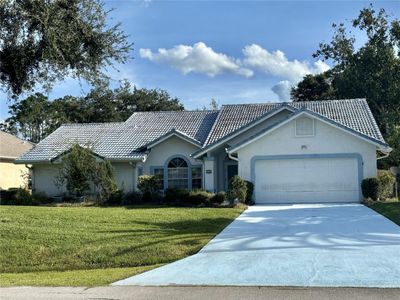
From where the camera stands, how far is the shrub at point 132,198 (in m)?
24.6

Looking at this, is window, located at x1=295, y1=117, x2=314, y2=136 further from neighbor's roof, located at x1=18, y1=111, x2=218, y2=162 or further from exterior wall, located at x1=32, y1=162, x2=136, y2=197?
exterior wall, located at x1=32, y1=162, x2=136, y2=197

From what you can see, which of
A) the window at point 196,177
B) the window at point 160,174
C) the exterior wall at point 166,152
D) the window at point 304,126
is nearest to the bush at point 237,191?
the window at point 304,126

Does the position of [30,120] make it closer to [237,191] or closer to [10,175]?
[10,175]

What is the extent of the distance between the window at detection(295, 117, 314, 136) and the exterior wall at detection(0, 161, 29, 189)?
20357 millimetres

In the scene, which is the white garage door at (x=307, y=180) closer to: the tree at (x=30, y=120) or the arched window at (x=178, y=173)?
the arched window at (x=178, y=173)

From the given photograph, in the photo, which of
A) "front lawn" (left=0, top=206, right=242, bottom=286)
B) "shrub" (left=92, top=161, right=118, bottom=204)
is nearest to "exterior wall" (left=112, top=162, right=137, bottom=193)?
"shrub" (left=92, top=161, right=118, bottom=204)

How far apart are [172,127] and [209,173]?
5456mm

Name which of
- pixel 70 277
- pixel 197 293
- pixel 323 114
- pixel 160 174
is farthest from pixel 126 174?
pixel 197 293

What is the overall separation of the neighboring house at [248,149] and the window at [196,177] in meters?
0.05

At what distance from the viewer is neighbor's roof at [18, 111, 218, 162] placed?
28375 mm

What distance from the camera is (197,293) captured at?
7.64 meters

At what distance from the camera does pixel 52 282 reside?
341 inches

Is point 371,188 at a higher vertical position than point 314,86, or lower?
lower

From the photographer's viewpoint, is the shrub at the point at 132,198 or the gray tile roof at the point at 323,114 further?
the gray tile roof at the point at 323,114
